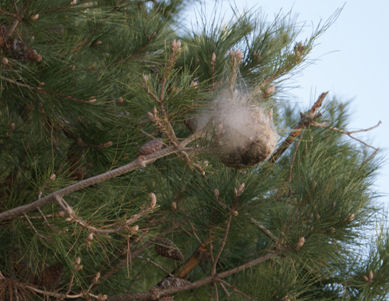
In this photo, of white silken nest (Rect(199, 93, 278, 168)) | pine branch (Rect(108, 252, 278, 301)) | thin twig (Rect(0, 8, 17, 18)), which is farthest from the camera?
pine branch (Rect(108, 252, 278, 301))

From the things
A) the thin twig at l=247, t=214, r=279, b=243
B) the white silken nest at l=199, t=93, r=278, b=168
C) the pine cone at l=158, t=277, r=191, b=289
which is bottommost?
the pine cone at l=158, t=277, r=191, b=289

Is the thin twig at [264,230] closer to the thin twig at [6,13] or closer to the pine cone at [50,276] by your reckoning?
the pine cone at [50,276]

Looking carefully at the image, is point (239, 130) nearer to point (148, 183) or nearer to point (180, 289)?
point (180, 289)

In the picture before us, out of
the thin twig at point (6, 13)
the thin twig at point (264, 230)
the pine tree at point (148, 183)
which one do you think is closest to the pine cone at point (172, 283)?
the pine tree at point (148, 183)

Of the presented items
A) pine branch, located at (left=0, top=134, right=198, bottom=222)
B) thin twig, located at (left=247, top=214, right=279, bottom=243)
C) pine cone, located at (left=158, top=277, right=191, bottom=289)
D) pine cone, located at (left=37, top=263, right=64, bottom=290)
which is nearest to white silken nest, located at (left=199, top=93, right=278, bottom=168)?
pine branch, located at (left=0, top=134, right=198, bottom=222)

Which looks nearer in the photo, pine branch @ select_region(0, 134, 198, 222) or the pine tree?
pine branch @ select_region(0, 134, 198, 222)

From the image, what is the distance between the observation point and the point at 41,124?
4.62ft

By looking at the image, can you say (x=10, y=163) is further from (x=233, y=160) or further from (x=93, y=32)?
(x=233, y=160)

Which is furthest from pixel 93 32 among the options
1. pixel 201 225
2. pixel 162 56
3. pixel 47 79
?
pixel 201 225

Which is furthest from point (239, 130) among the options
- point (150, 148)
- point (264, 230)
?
point (264, 230)

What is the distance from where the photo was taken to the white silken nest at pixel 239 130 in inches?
36.8

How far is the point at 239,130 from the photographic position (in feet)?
3.09

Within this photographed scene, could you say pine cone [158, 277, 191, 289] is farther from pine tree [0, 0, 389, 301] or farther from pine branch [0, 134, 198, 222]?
pine branch [0, 134, 198, 222]

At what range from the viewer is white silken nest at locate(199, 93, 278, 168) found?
3.07 feet
